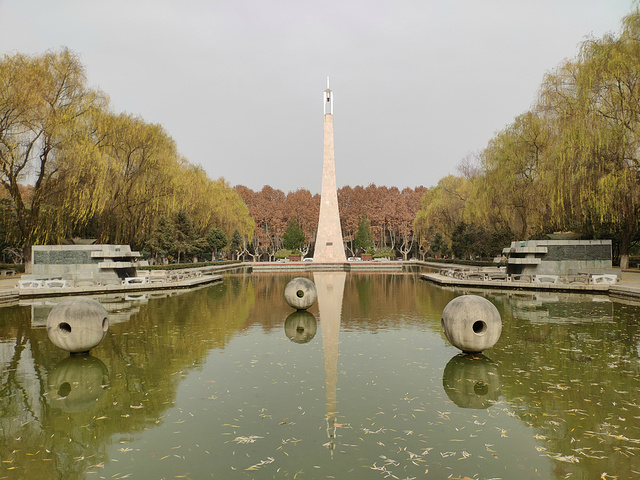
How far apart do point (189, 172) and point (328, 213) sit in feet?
44.3

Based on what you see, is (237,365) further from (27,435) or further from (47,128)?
(47,128)

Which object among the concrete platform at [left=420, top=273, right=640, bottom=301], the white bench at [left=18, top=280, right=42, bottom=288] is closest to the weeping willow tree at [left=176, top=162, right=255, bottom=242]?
the white bench at [left=18, top=280, right=42, bottom=288]

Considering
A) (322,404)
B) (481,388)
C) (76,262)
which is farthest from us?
(76,262)

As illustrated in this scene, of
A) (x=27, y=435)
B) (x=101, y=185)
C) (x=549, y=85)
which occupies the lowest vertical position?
(x=27, y=435)

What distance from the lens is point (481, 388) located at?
5797 millimetres

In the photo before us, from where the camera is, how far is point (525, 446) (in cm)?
416

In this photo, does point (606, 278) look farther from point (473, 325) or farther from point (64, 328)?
Answer: point (64, 328)

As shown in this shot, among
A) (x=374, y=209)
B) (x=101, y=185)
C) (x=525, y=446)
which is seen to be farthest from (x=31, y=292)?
(x=374, y=209)

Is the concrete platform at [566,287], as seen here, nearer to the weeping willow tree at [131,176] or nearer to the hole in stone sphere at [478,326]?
the hole in stone sphere at [478,326]

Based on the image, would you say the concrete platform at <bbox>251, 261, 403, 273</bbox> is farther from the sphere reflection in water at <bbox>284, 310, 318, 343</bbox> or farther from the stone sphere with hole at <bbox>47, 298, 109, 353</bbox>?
the stone sphere with hole at <bbox>47, 298, 109, 353</bbox>

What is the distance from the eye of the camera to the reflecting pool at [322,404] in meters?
3.87

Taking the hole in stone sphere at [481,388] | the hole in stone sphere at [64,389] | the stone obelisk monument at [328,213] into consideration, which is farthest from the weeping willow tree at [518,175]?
the hole in stone sphere at [64,389]

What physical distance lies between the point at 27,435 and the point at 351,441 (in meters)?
3.30

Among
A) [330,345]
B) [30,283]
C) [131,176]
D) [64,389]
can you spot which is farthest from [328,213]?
[64,389]
